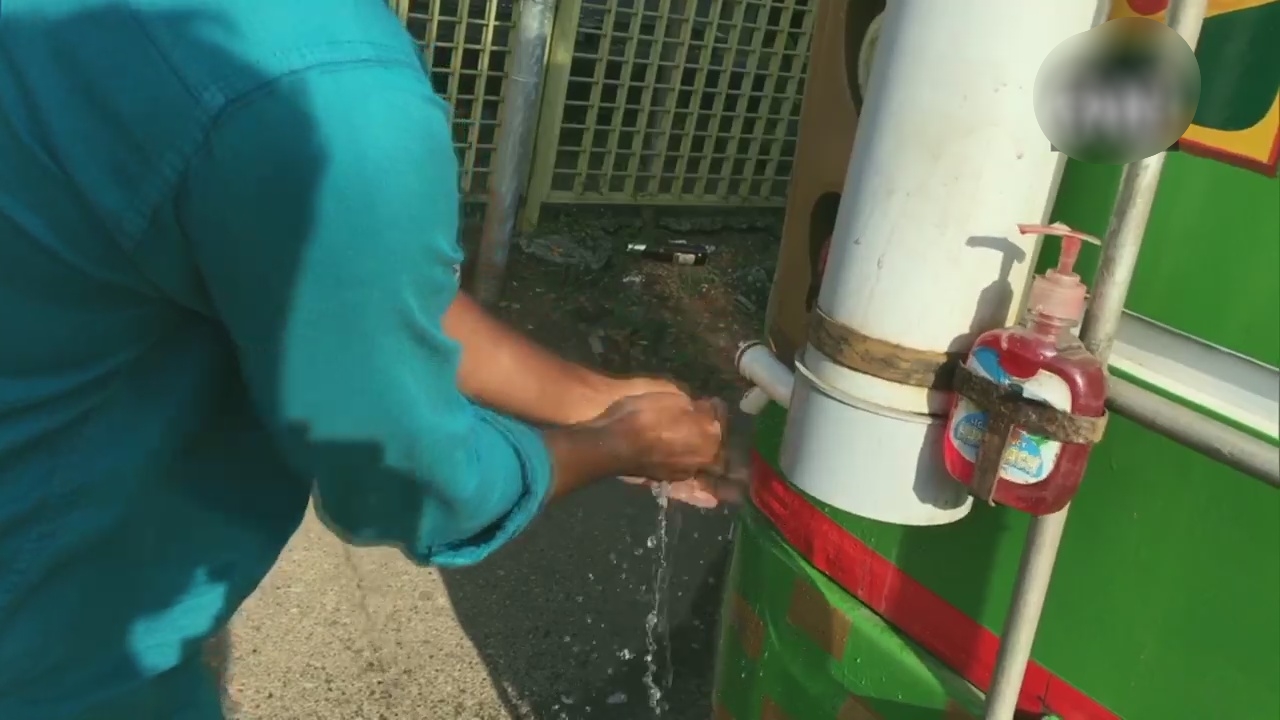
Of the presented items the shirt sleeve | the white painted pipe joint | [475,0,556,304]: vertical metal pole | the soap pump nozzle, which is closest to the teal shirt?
the shirt sleeve

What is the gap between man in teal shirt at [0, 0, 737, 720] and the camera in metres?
0.94

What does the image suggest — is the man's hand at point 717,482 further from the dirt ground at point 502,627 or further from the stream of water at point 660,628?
the dirt ground at point 502,627

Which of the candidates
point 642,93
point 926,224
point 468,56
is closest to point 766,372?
point 926,224

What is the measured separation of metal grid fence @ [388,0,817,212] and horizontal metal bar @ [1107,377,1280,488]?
4.17m

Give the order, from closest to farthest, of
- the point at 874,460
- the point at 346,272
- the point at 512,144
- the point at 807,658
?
the point at 346,272 < the point at 874,460 < the point at 807,658 < the point at 512,144

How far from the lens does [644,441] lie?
1.58 meters

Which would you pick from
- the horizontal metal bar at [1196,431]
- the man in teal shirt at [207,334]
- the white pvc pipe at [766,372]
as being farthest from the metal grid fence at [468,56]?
the horizontal metal bar at [1196,431]

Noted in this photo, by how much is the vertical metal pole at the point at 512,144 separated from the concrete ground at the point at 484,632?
5.06ft

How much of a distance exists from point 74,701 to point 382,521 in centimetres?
45

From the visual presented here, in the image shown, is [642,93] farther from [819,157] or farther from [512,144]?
[819,157]

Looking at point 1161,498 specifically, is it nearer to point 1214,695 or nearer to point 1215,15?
point 1214,695

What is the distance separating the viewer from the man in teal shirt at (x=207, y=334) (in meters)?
0.94

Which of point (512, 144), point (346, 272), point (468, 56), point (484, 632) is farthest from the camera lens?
point (468, 56)

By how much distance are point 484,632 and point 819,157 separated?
181 cm
